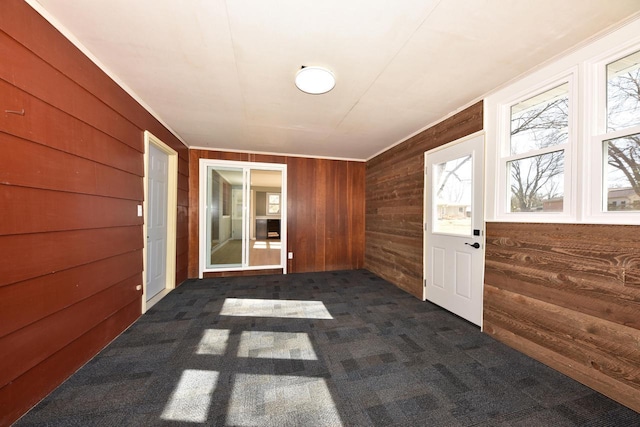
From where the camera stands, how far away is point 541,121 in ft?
6.56

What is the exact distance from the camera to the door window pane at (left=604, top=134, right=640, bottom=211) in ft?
4.80

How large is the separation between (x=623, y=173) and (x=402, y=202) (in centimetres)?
233

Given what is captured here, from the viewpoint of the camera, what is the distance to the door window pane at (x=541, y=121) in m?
1.84

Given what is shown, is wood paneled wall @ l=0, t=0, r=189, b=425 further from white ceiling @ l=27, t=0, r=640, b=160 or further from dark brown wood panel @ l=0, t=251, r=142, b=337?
white ceiling @ l=27, t=0, r=640, b=160

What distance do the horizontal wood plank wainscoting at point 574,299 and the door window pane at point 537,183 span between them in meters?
0.19

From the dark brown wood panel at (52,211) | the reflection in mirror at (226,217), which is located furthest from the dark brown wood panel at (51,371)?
the reflection in mirror at (226,217)

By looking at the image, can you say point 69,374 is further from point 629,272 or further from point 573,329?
point 629,272

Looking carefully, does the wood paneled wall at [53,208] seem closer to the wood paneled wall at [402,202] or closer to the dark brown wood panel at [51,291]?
the dark brown wood panel at [51,291]

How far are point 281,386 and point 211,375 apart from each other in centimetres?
54

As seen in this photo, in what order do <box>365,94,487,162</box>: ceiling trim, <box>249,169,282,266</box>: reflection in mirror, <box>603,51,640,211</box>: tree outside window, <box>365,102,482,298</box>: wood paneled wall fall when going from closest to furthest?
<box>603,51,640,211</box>: tree outside window < <box>365,94,487,162</box>: ceiling trim < <box>365,102,482,298</box>: wood paneled wall < <box>249,169,282,266</box>: reflection in mirror

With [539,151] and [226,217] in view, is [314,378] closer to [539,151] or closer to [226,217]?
[539,151]

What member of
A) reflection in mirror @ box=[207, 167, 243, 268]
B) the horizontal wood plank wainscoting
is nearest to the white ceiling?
the horizontal wood plank wainscoting

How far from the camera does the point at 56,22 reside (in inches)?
58.6

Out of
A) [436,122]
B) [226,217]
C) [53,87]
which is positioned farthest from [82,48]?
[436,122]
